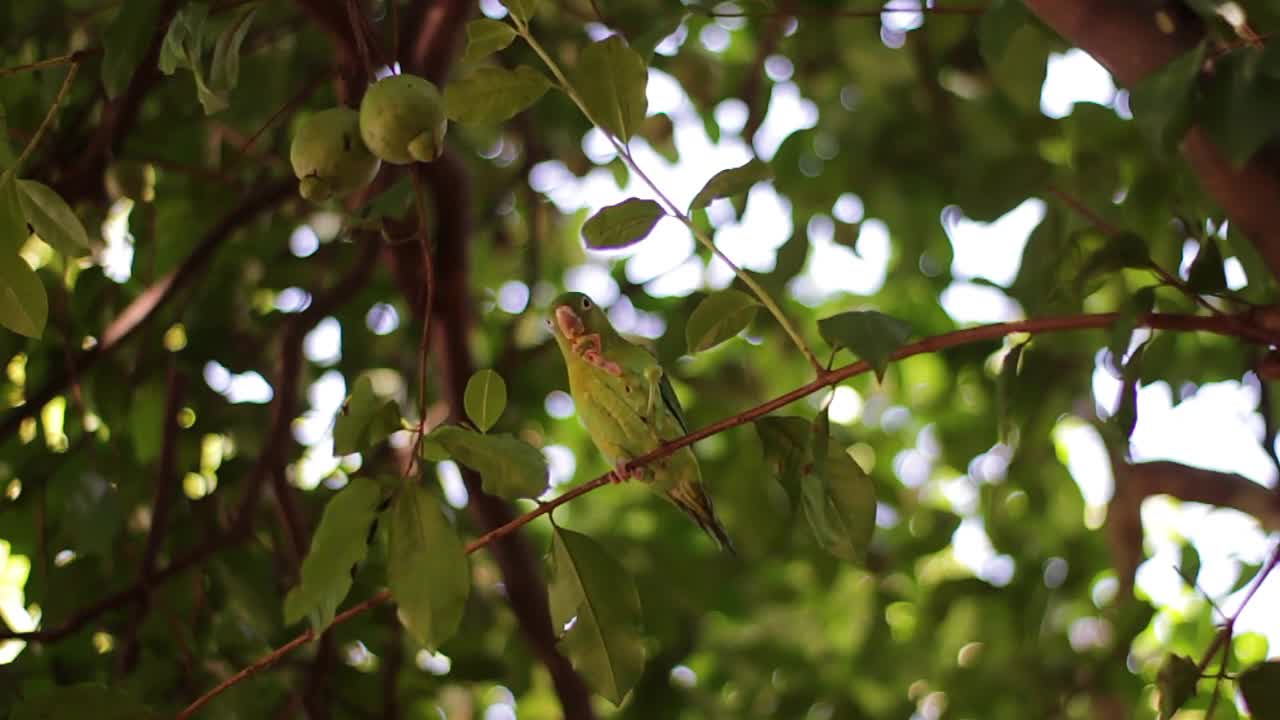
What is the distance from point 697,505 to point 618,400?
0.59 feet

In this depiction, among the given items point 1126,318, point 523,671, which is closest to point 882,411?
point 523,671

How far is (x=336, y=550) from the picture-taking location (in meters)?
1.12

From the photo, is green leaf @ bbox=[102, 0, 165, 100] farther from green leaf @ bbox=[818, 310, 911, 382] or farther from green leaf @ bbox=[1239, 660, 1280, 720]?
green leaf @ bbox=[1239, 660, 1280, 720]

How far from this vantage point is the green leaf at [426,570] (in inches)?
43.3

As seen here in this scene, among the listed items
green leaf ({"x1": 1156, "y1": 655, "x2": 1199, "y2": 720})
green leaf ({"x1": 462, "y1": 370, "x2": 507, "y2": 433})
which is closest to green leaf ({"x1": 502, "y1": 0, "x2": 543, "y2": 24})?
green leaf ({"x1": 462, "y1": 370, "x2": 507, "y2": 433})

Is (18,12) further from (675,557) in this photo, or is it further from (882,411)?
(882,411)

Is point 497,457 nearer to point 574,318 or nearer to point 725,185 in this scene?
point 725,185

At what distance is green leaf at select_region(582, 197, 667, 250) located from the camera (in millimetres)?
1209

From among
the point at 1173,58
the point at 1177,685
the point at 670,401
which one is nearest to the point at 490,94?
the point at 670,401

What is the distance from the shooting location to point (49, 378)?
6.95 ft

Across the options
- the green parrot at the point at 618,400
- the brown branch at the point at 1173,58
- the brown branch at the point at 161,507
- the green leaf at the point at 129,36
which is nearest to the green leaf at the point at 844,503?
the green parrot at the point at 618,400

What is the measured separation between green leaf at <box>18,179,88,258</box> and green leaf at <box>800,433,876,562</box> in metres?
0.78

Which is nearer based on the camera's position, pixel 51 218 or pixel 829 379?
pixel 829 379

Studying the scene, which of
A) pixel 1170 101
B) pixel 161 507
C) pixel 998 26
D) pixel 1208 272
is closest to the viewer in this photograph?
pixel 1170 101
